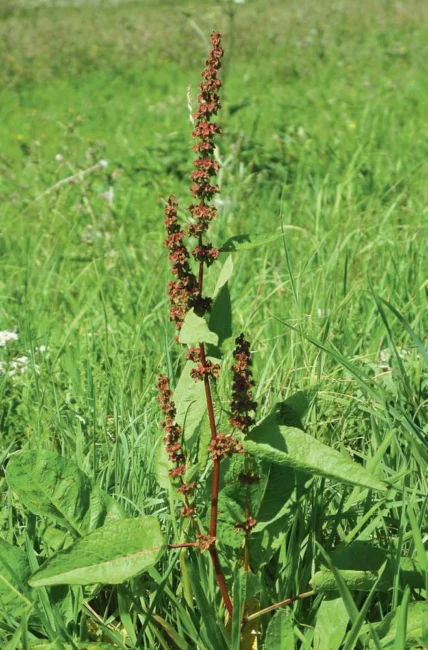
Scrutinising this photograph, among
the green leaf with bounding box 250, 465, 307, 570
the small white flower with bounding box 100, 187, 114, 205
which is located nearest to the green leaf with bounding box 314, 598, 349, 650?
the green leaf with bounding box 250, 465, 307, 570

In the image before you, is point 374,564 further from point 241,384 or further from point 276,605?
point 241,384

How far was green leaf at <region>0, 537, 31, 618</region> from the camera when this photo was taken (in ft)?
4.83

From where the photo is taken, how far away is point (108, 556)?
129 cm

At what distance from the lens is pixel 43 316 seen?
2.80 m

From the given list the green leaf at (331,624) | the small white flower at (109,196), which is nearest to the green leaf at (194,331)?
the green leaf at (331,624)

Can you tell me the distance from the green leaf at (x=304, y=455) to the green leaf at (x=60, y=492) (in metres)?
0.34

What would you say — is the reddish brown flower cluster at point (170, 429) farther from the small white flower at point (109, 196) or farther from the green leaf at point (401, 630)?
the small white flower at point (109, 196)

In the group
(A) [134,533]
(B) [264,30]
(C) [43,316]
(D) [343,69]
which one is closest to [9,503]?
(A) [134,533]

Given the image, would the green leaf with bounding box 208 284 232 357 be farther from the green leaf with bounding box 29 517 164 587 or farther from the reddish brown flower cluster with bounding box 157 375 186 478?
the green leaf with bounding box 29 517 164 587

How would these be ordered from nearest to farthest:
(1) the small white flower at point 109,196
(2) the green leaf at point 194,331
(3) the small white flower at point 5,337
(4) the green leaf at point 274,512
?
(2) the green leaf at point 194,331 → (4) the green leaf at point 274,512 → (3) the small white flower at point 5,337 → (1) the small white flower at point 109,196

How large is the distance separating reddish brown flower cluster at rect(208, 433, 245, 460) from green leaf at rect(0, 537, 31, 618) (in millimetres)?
451

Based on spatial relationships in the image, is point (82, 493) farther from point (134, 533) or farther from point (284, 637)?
point (284, 637)

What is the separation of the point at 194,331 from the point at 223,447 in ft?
0.73

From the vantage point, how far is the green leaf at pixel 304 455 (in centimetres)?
122
